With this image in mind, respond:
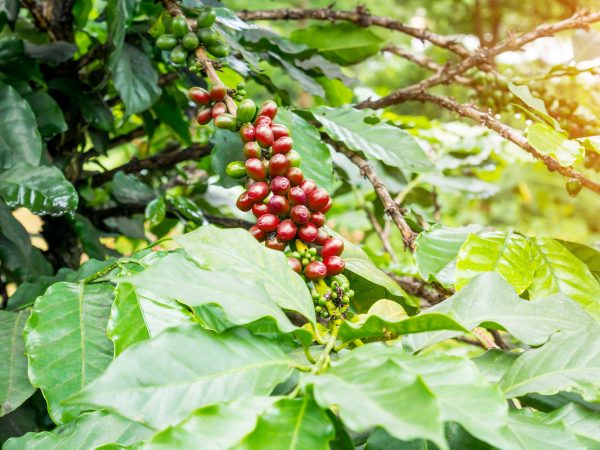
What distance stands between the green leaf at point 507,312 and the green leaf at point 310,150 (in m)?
0.29

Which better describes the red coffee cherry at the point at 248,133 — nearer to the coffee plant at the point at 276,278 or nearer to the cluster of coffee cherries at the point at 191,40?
the coffee plant at the point at 276,278

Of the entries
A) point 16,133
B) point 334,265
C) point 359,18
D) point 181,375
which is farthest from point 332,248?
point 359,18

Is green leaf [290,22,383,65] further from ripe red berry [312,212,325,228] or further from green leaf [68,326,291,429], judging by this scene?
green leaf [68,326,291,429]

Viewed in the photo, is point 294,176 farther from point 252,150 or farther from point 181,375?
point 181,375

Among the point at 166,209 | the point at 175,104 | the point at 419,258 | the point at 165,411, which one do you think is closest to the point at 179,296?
the point at 165,411

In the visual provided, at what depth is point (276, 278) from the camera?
0.43 metres

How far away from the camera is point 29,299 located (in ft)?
2.17

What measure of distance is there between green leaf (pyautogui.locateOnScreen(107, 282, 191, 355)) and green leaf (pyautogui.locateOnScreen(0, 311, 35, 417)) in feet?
0.38

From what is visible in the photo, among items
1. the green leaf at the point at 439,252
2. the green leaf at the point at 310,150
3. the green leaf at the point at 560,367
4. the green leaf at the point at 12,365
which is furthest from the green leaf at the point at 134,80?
the green leaf at the point at 560,367

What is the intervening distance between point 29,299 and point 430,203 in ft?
2.81

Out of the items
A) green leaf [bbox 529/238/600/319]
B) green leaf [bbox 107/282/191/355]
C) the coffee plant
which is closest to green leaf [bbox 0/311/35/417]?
the coffee plant

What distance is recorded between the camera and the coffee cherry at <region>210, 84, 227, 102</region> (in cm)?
59

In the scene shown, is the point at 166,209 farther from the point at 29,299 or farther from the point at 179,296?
the point at 179,296

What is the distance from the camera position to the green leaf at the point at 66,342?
0.46 metres
